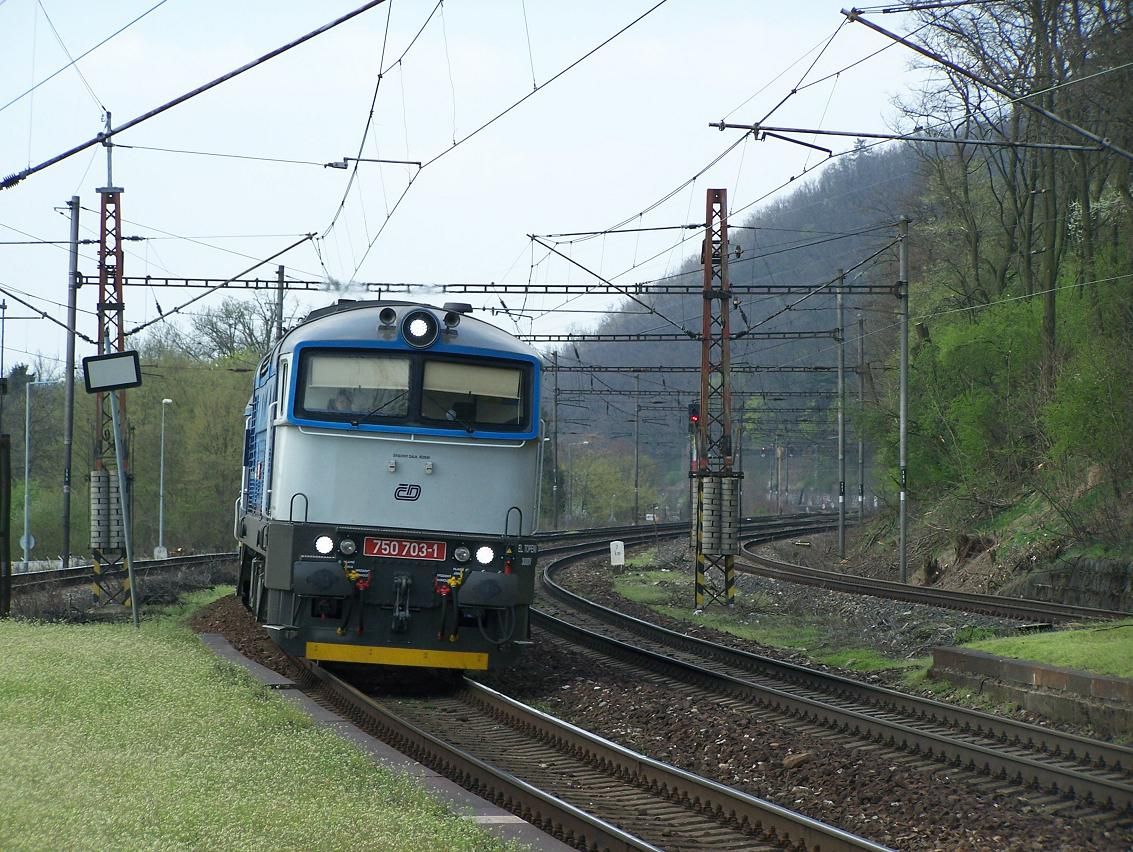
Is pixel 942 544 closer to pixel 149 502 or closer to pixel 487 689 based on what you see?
pixel 487 689

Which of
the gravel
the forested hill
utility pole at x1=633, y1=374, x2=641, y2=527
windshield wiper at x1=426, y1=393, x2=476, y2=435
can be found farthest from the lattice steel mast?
the forested hill

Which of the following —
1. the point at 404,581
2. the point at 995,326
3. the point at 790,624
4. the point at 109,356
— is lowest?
the point at 790,624

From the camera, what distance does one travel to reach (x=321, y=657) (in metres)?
11.5

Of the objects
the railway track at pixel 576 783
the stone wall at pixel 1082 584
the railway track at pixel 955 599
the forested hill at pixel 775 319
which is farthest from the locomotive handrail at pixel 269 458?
the forested hill at pixel 775 319

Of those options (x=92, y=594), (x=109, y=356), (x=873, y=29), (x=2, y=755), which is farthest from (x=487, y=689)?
(x=92, y=594)

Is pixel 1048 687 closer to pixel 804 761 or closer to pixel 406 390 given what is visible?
pixel 804 761

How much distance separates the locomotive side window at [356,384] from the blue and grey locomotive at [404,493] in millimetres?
13

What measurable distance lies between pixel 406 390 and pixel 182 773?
521cm

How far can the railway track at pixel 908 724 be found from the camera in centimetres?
834

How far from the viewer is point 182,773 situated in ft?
24.3

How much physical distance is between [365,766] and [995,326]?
91.9 ft

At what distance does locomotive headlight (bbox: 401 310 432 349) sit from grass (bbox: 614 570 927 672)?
6319 mm

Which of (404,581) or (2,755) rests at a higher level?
(404,581)

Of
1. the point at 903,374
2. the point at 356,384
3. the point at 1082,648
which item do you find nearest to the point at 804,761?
the point at 1082,648
